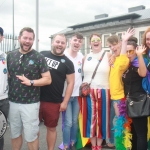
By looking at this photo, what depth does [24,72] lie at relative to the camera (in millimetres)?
2908

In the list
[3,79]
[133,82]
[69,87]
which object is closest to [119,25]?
[69,87]

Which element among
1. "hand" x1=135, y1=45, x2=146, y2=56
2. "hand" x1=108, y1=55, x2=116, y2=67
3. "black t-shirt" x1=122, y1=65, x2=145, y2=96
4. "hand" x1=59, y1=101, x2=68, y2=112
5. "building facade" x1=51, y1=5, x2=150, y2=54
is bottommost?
"hand" x1=59, y1=101, x2=68, y2=112

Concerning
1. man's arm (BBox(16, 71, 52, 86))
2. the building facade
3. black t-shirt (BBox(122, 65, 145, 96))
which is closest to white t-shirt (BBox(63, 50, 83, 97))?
man's arm (BBox(16, 71, 52, 86))

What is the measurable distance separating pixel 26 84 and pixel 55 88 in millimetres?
577

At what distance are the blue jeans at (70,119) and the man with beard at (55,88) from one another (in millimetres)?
324

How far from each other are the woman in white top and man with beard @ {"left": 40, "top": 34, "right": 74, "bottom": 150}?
15.1 inches

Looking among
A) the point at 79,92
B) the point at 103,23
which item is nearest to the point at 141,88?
the point at 79,92

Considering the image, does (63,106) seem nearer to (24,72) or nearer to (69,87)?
(69,87)

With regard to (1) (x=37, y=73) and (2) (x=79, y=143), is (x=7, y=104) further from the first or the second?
(2) (x=79, y=143)

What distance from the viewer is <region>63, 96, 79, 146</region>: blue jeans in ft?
12.2

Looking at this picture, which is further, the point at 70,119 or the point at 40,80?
the point at 70,119

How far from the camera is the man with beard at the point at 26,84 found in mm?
2912

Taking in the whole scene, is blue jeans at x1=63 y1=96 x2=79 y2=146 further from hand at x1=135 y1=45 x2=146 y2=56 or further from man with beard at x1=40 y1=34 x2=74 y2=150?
hand at x1=135 y1=45 x2=146 y2=56

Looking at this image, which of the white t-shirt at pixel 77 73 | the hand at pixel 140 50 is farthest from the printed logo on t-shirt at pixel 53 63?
the hand at pixel 140 50
